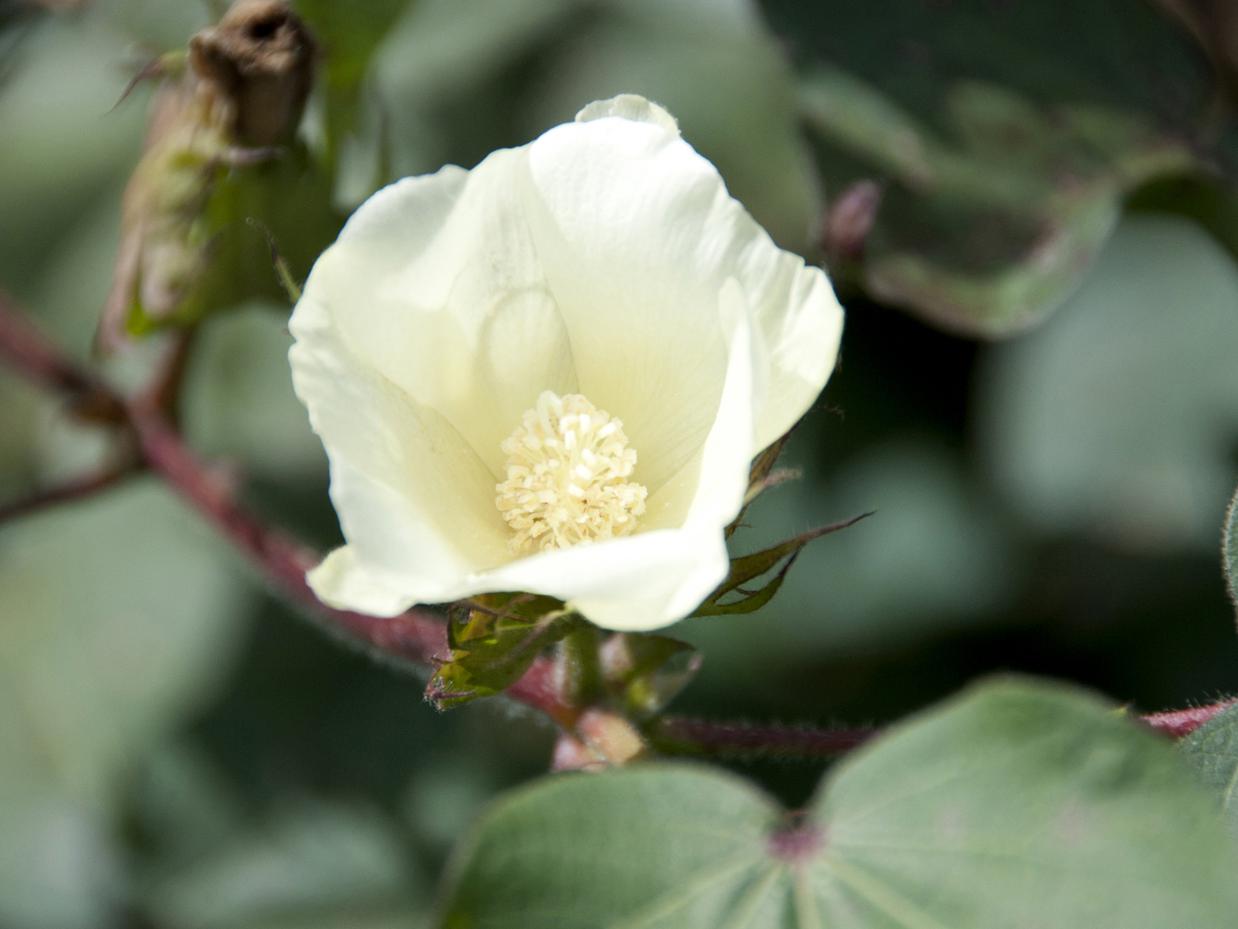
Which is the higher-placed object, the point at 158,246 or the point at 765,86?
the point at 158,246

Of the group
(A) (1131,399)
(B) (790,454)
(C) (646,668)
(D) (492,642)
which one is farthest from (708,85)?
(D) (492,642)

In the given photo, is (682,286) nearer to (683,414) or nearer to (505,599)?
(683,414)

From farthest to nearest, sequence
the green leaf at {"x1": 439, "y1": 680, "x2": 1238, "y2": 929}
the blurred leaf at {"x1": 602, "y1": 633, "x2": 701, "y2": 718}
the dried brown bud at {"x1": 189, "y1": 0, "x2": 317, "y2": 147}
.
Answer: the dried brown bud at {"x1": 189, "y1": 0, "x2": 317, "y2": 147} < the blurred leaf at {"x1": 602, "y1": 633, "x2": 701, "y2": 718} < the green leaf at {"x1": 439, "y1": 680, "x2": 1238, "y2": 929}

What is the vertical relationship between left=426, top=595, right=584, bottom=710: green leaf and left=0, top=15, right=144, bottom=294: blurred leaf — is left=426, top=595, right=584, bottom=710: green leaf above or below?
above

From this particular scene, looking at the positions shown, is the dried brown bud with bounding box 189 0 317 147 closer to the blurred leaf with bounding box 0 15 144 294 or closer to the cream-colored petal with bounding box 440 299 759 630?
the cream-colored petal with bounding box 440 299 759 630

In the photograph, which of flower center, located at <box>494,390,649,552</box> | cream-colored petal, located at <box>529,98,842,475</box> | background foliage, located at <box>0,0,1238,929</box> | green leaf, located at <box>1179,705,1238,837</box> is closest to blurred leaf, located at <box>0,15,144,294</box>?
background foliage, located at <box>0,0,1238,929</box>

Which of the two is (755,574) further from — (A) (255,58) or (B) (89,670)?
(B) (89,670)

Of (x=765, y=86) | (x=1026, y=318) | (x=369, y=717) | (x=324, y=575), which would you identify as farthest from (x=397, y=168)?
(x=324, y=575)
